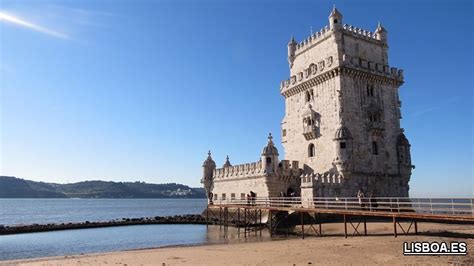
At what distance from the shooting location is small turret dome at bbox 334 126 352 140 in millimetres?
35312

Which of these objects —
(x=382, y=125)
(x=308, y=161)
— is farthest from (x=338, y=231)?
(x=382, y=125)

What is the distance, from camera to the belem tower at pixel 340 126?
3578 cm

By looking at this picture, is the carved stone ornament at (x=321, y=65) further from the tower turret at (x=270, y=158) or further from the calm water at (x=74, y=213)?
the calm water at (x=74, y=213)

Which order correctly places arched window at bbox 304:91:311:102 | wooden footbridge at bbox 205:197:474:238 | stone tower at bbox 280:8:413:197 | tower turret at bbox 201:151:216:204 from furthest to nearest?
tower turret at bbox 201:151:216:204, arched window at bbox 304:91:311:102, stone tower at bbox 280:8:413:197, wooden footbridge at bbox 205:197:474:238

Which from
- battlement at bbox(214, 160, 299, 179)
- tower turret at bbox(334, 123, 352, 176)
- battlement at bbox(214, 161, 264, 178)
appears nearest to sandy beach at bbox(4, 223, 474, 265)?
tower turret at bbox(334, 123, 352, 176)

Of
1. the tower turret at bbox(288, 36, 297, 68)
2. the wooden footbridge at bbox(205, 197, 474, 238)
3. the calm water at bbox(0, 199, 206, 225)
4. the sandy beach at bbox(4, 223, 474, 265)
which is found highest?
the tower turret at bbox(288, 36, 297, 68)

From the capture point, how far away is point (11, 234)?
1684 inches

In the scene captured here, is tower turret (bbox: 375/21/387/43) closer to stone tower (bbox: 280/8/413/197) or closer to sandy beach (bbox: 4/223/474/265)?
stone tower (bbox: 280/8/413/197)

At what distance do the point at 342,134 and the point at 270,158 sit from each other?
26.5 feet

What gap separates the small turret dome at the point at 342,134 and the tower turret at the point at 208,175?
2252cm

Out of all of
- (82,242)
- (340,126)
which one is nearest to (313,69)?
(340,126)

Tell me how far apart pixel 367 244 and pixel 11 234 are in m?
40.3

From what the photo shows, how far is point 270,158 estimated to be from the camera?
39.4 m

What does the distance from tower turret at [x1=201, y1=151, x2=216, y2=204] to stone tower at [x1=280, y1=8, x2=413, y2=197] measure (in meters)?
14.8
